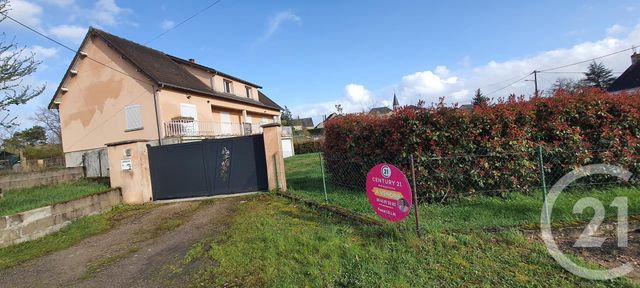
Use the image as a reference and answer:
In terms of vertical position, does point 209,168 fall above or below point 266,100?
below

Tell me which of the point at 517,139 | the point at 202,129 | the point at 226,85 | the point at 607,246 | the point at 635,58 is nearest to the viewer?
the point at 607,246

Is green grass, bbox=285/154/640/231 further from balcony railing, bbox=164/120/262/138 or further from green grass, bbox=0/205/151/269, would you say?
balcony railing, bbox=164/120/262/138

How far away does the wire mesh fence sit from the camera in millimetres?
5832

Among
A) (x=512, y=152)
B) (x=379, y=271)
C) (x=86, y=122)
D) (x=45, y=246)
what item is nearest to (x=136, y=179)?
(x=45, y=246)

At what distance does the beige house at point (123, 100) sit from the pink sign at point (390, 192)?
1478 cm

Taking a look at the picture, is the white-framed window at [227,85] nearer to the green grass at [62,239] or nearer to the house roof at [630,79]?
the green grass at [62,239]

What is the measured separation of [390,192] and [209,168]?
22.2 feet

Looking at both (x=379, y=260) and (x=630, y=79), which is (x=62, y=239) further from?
(x=630, y=79)

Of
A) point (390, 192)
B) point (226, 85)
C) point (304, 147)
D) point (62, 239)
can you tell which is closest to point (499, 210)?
point (390, 192)

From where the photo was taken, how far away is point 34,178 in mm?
11898

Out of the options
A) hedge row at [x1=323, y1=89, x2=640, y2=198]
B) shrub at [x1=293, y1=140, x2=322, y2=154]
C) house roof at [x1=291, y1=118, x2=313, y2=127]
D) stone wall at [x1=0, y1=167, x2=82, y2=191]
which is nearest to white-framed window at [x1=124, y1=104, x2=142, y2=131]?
stone wall at [x1=0, y1=167, x2=82, y2=191]

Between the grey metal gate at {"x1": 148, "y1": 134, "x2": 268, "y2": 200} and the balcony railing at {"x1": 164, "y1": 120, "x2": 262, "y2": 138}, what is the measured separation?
25.3 feet

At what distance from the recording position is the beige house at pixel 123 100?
1734 centimetres

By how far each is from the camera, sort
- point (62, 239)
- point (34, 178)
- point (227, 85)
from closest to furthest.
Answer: point (62, 239)
point (34, 178)
point (227, 85)
